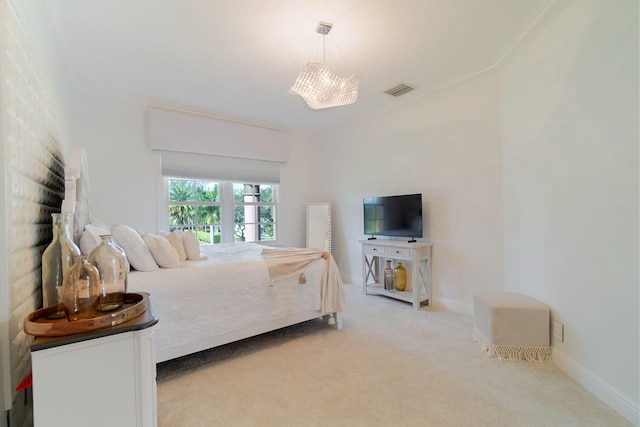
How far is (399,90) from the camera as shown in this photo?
140 inches

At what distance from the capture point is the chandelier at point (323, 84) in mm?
2258

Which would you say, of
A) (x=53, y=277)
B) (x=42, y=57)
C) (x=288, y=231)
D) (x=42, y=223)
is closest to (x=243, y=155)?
(x=288, y=231)

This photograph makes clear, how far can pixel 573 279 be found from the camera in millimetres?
1979

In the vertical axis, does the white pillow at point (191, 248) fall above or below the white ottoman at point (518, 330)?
above

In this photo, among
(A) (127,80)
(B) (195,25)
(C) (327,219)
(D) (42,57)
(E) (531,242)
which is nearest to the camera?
(D) (42,57)

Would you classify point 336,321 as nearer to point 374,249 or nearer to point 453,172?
point 374,249

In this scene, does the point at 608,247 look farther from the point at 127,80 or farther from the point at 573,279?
the point at 127,80

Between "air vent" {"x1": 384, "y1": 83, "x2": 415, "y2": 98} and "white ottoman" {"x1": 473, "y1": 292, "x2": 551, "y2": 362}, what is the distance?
8.34 ft

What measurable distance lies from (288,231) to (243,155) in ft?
4.95

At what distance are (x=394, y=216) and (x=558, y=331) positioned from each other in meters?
2.06

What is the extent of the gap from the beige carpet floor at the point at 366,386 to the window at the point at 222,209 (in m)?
2.30

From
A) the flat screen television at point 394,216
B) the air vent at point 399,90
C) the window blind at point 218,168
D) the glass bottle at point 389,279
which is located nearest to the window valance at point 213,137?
the window blind at point 218,168

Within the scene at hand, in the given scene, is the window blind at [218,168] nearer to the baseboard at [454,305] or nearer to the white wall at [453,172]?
the white wall at [453,172]

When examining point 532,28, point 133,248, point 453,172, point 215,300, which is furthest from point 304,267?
point 532,28
